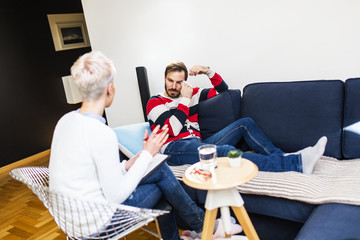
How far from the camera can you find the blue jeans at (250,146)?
1.91 m

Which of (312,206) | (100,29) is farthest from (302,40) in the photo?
(100,29)

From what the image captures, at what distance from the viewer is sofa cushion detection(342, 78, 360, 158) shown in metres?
1.96

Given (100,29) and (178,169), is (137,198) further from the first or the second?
(100,29)

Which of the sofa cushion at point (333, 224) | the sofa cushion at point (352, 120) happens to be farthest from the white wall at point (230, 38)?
the sofa cushion at point (333, 224)

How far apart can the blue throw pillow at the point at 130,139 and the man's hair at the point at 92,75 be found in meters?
0.99

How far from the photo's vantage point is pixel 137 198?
1574 millimetres

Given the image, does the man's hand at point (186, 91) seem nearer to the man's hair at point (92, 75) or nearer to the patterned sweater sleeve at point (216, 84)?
the patterned sweater sleeve at point (216, 84)

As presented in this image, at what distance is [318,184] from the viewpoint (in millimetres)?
1686

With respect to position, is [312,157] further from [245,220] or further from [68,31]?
[68,31]

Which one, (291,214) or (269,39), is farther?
(269,39)

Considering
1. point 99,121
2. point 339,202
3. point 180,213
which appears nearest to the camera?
point 99,121

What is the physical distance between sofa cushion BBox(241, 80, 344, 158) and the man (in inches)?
4.4

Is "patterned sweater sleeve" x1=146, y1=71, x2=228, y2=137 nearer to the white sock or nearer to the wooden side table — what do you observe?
the wooden side table

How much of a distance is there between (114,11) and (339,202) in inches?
112
